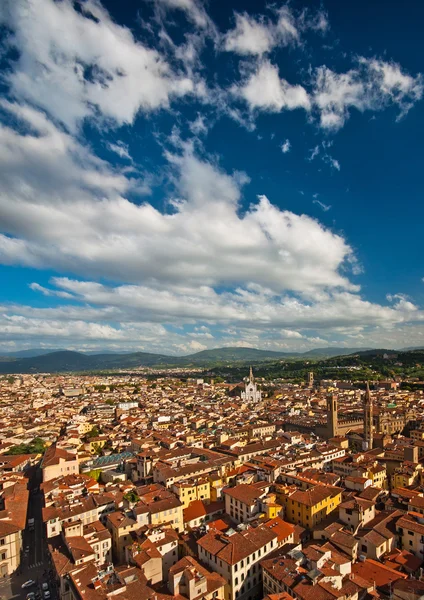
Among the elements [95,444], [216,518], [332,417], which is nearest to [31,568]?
[216,518]

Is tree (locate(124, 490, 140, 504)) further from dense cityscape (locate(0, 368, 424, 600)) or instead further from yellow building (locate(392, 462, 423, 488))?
yellow building (locate(392, 462, 423, 488))

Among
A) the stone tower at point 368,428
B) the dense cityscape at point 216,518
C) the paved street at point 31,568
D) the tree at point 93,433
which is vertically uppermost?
the stone tower at point 368,428

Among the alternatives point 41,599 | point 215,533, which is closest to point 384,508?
point 215,533

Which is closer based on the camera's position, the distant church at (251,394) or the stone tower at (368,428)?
the stone tower at (368,428)

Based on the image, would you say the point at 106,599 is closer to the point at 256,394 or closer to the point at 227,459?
the point at 227,459

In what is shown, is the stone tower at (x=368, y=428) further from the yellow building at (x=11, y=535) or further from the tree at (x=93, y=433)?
the tree at (x=93, y=433)

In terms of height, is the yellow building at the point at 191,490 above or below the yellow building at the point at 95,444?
above

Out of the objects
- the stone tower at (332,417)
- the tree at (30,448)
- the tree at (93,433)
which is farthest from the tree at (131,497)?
the stone tower at (332,417)

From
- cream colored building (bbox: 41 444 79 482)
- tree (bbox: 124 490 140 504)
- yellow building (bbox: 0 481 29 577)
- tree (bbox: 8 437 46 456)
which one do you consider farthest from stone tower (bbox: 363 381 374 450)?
tree (bbox: 8 437 46 456)
